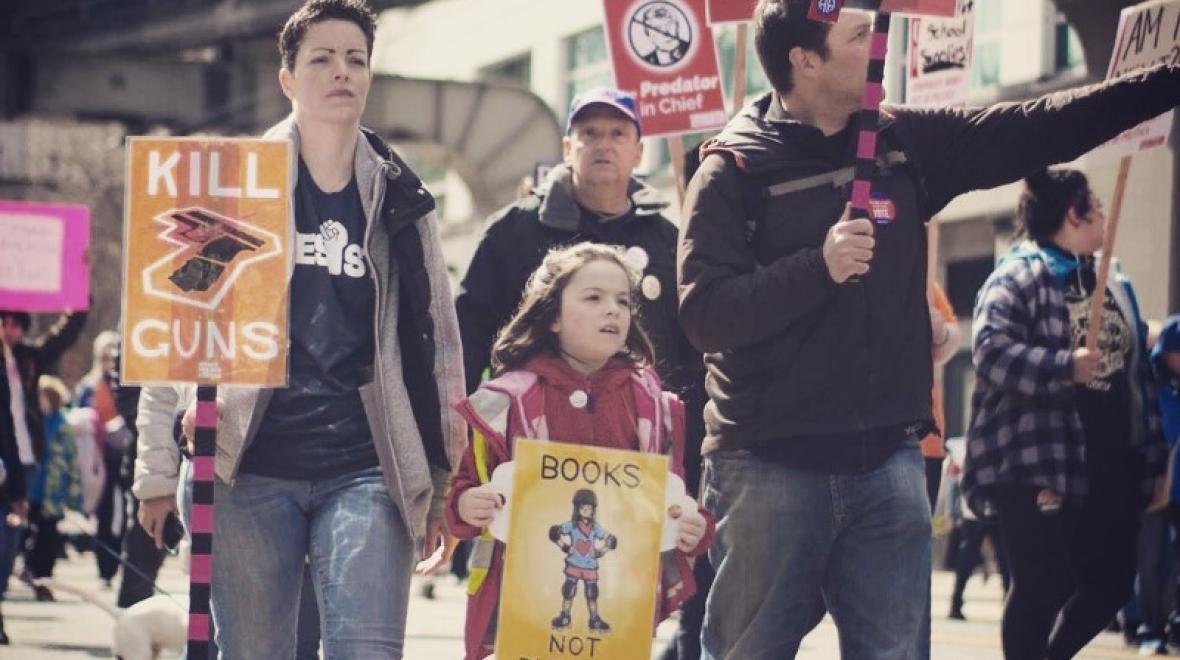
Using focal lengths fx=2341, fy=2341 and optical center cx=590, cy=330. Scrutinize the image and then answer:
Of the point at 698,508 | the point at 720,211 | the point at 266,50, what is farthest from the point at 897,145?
the point at 266,50

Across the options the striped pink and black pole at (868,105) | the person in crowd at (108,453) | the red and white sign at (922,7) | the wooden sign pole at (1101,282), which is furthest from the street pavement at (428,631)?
the striped pink and black pole at (868,105)

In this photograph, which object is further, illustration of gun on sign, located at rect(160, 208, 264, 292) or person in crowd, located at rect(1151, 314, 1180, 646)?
person in crowd, located at rect(1151, 314, 1180, 646)

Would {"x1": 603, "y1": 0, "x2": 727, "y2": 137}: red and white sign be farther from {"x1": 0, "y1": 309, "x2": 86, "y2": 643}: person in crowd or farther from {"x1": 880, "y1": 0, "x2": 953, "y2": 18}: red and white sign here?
{"x1": 880, "y1": 0, "x2": 953, "y2": 18}: red and white sign

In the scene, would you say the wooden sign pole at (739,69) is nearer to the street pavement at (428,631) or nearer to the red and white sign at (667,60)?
the red and white sign at (667,60)

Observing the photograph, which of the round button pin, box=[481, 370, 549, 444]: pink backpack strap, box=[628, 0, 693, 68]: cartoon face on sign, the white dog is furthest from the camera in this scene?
box=[628, 0, 693, 68]: cartoon face on sign

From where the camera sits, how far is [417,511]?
18.1 feet

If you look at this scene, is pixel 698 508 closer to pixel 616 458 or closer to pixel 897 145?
pixel 616 458

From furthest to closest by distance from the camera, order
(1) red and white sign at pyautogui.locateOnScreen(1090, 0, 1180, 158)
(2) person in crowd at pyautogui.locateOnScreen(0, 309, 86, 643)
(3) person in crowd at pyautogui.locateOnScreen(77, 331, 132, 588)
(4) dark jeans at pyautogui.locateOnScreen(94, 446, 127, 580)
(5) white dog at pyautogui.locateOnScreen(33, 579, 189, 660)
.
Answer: (3) person in crowd at pyautogui.locateOnScreen(77, 331, 132, 588) → (4) dark jeans at pyautogui.locateOnScreen(94, 446, 127, 580) → (2) person in crowd at pyautogui.locateOnScreen(0, 309, 86, 643) → (5) white dog at pyautogui.locateOnScreen(33, 579, 189, 660) → (1) red and white sign at pyautogui.locateOnScreen(1090, 0, 1180, 158)

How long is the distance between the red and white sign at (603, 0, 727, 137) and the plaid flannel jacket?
196 centimetres

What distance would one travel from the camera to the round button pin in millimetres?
7324

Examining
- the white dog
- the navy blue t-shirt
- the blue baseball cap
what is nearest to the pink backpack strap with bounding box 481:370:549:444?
the navy blue t-shirt

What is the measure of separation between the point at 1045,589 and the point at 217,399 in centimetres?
321

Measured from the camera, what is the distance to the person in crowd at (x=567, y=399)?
5.62 m

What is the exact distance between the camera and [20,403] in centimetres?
1220
